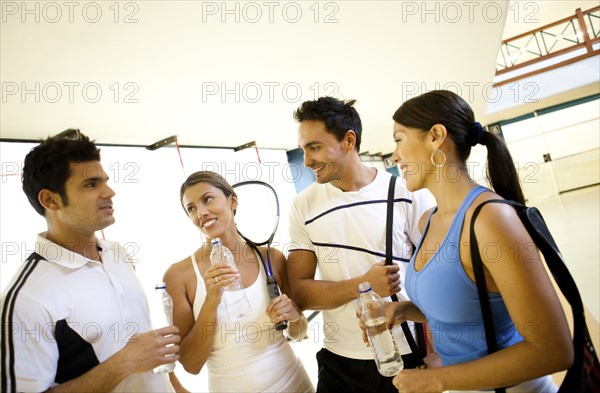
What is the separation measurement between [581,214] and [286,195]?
5731 millimetres

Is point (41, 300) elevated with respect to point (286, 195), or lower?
lower

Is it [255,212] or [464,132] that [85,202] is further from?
[255,212]

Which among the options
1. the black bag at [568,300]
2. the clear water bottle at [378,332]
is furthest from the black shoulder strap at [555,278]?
the clear water bottle at [378,332]

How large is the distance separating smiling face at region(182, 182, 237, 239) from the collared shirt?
40 cm

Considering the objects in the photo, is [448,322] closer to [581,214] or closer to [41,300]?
[41,300]

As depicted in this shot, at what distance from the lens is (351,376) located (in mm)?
1856

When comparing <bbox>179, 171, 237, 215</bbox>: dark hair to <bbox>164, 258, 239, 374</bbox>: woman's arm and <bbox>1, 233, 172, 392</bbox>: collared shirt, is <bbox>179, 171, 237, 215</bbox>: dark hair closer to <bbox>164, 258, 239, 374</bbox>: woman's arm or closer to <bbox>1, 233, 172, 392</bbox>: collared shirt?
<bbox>164, 258, 239, 374</bbox>: woman's arm

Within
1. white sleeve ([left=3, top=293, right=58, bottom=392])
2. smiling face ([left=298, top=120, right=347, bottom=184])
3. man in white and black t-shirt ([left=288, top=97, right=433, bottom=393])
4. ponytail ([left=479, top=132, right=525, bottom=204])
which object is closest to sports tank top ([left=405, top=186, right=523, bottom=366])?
ponytail ([left=479, top=132, right=525, bottom=204])

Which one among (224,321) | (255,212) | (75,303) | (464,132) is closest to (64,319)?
(75,303)

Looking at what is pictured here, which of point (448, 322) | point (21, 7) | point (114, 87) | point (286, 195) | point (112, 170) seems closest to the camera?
point (448, 322)

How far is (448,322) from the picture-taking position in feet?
4.34

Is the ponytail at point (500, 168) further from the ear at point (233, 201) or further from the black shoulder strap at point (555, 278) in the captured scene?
the ear at point (233, 201)

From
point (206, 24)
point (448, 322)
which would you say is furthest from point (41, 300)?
point (206, 24)

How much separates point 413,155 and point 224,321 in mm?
1011
